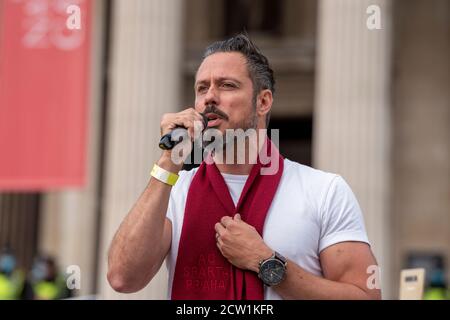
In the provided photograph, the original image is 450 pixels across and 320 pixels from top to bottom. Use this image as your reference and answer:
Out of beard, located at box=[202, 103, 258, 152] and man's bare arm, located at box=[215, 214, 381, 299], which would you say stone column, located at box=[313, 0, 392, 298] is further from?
man's bare arm, located at box=[215, 214, 381, 299]

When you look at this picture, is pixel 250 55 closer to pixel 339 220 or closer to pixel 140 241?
pixel 339 220

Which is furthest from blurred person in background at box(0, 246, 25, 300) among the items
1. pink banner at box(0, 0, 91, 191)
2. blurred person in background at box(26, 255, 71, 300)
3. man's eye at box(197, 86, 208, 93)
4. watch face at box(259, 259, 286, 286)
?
watch face at box(259, 259, 286, 286)

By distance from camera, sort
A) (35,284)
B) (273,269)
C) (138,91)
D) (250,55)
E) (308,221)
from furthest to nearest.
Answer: (138,91)
(35,284)
(250,55)
(308,221)
(273,269)

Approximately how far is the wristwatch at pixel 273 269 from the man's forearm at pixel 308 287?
3cm

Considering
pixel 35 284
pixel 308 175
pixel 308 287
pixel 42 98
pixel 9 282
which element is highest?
pixel 42 98

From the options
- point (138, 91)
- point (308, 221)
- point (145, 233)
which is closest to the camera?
point (145, 233)

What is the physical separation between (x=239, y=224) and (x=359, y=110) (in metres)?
13.6

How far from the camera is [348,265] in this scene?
3.29m

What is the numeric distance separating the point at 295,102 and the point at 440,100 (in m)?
3.67

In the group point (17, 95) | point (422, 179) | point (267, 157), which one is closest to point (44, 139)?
point (17, 95)

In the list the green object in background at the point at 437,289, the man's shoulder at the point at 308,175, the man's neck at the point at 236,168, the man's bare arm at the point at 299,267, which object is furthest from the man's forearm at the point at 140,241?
the green object in background at the point at 437,289

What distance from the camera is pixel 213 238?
11.0ft

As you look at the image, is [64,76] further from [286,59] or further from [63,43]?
[286,59]

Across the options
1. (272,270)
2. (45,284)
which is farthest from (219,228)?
(45,284)
